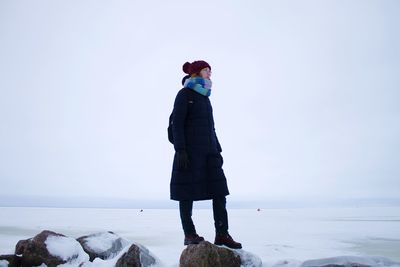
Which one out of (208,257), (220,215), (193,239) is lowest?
(208,257)

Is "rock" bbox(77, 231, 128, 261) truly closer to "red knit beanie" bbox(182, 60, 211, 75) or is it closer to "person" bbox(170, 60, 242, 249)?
"person" bbox(170, 60, 242, 249)

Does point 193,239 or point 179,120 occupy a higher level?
point 179,120

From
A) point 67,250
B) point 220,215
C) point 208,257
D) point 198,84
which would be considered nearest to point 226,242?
point 220,215

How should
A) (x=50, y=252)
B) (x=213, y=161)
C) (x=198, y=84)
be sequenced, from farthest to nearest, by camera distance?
(x=50, y=252), (x=198, y=84), (x=213, y=161)

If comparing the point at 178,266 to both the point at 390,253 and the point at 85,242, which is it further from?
the point at 390,253

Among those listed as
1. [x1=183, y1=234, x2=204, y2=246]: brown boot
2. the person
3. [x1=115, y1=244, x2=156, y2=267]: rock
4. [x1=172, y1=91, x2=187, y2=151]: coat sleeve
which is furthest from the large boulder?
[x1=172, y1=91, x2=187, y2=151]: coat sleeve

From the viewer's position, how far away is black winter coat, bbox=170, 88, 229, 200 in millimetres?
4082

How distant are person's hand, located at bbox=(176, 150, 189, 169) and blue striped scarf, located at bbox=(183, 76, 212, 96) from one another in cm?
81

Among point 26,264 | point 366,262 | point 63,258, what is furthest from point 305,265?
point 26,264

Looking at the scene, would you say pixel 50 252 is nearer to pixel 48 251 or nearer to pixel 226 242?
pixel 48 251

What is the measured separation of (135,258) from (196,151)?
1.38 m

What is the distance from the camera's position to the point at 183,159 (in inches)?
159

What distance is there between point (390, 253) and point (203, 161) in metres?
4.79

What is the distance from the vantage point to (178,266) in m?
3.94
